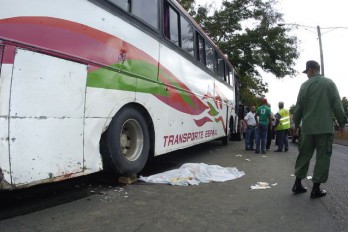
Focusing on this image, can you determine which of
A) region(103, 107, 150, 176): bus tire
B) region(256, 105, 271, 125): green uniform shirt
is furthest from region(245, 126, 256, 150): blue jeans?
region(103, 107, 150, 176): bus tire

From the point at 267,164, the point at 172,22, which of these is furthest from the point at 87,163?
the point at 267,164

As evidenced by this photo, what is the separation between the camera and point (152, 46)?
5949 millimetres

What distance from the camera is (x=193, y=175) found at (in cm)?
607

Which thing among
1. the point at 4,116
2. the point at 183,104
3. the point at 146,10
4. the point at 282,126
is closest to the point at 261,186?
the point at 183,104

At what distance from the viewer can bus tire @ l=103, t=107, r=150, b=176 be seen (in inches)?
188

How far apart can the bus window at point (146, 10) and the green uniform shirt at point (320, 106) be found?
8.45 ft

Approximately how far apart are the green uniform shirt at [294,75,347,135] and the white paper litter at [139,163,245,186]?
5.43 ft

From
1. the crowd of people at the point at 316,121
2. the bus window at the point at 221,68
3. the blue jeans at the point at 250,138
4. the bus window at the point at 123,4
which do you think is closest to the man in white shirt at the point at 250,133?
the blue jeans at the point at 250,138

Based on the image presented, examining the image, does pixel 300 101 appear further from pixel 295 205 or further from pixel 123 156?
pixel 123 156

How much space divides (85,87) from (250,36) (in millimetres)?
26039

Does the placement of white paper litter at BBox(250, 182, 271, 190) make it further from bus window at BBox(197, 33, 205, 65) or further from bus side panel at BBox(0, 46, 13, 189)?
bus window at BBox(197, 33, 205, 65)

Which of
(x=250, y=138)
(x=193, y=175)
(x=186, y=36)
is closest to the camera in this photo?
(x=193, y=175)

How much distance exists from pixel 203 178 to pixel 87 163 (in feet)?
7.48

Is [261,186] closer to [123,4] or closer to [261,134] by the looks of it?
[123,4]
